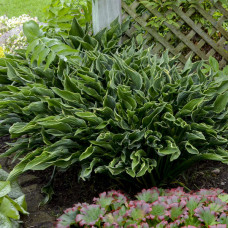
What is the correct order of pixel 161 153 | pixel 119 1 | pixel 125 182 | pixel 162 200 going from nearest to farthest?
pixel 162 200
pixel 161 153
pixel 125 182
pixel 119 1

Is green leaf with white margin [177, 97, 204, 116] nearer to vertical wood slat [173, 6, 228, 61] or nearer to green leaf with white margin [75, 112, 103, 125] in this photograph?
green leaf with white margin [75, 112, 103, 125]

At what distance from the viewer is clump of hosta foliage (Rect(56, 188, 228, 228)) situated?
184 cm

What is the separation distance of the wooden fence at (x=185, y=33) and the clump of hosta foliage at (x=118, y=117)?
30.1 inches

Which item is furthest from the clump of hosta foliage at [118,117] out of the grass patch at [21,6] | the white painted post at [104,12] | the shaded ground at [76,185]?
the grass patch at [21,6]

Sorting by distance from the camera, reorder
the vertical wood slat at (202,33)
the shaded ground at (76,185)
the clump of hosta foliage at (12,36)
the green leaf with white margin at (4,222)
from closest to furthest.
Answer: the green leaf with white margin at (4,222), the shaded ground at (76,185), the vertical wood slat at (202,33), the clump of hosta foliage at (12,36)

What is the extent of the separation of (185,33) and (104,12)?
0.94 metres

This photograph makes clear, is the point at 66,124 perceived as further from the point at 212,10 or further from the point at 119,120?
the point at 212,10

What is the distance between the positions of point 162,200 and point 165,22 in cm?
237

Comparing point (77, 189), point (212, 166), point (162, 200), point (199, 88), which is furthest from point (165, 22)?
point (162, 200)

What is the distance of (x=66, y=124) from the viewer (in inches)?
106

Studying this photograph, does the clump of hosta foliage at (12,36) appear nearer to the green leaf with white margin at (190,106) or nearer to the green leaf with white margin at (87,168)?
the green leaf with white margin at (87,168)

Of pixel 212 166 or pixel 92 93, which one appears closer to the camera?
pixel 92 93

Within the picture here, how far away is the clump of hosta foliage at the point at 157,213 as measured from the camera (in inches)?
72.5

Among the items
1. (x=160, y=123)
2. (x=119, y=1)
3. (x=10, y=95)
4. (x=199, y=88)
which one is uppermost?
(x=119, y=1)
